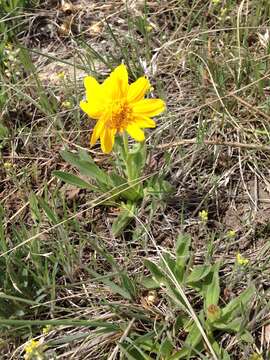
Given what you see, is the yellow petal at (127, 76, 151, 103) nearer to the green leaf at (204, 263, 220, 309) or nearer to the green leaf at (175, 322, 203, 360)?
the green leaf at (204, 263, 220, 309)

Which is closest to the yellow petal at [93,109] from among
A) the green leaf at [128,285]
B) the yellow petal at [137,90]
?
the yellow petal at [137,90]

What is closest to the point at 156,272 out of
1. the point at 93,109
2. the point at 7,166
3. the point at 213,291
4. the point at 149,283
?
the point at 149,283

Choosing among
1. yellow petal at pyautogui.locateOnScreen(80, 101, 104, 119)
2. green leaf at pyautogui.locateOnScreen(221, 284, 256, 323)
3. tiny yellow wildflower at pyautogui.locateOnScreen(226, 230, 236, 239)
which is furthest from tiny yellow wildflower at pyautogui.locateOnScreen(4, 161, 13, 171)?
green leaf at pyautogui.locateOnScreen(221, 284, 256, 323)

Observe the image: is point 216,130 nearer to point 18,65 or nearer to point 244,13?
point 244,13

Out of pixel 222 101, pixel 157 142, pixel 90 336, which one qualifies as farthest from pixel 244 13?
pixel 90 336

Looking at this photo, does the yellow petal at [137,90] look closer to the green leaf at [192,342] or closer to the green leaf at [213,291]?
the green leaf at [213,291]

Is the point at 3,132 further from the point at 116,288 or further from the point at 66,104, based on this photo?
the point at 116,288
